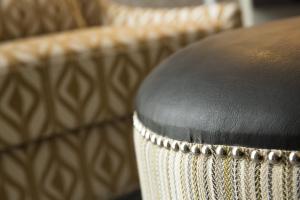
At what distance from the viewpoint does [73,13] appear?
1.57m

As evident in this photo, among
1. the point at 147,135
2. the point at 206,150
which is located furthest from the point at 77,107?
the point at 206,150

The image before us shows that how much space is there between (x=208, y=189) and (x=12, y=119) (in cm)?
58

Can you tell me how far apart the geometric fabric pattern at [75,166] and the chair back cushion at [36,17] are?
1.74ft

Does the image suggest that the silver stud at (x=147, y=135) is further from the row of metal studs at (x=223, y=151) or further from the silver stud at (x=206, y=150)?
the silver stud at (x=206, y=150)

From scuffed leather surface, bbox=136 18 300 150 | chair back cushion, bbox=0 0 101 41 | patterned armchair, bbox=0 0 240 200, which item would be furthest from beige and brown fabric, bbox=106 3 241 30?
scuffed leather surface, bbox=136 18 300 150

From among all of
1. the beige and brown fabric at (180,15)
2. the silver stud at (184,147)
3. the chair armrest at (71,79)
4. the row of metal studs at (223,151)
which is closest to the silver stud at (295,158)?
the row of metal studs at (223,151)

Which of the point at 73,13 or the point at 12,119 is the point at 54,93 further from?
the point at 73,13

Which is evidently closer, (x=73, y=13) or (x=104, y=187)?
(x=104, y=187)

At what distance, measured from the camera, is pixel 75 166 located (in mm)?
1061

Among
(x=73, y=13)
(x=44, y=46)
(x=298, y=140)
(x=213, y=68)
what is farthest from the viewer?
(x=73, y=13)

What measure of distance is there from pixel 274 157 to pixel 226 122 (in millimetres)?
59

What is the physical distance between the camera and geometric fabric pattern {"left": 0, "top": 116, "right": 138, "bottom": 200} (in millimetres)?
997

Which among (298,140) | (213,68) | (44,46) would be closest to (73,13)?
(44,46)

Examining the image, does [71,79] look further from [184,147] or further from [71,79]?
[184,147]
